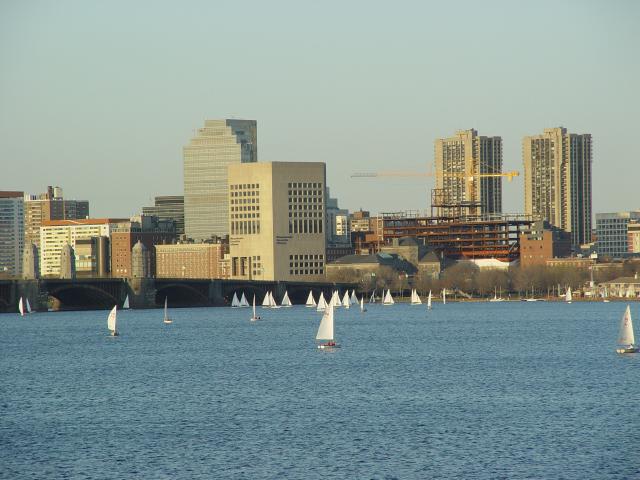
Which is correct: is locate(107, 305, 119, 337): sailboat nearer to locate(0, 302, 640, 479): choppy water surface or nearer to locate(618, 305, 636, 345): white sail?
locate(0, 302, 640, 479): choppy water surface

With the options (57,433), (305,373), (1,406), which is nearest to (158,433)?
Result: (57,433)

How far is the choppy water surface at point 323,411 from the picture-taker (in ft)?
204

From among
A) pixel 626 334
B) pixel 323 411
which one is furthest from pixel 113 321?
pixel 323 411

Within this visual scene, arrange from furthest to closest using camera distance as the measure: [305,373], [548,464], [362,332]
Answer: [362,332] → [305,373] → [548,464]

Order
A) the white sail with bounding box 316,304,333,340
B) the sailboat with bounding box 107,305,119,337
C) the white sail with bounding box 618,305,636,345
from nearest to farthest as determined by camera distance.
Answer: the white sail with bounding box 618,305,636,345 → the white sail with bounding box 316,304,333,340 → the sailboat with bounding box 107,305,119,337

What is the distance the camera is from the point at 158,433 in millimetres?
71500

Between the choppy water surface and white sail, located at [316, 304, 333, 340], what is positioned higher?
white sail, located at [316, 304, 333, 340]

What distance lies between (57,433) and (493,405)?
23725mm

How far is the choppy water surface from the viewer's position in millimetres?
62184

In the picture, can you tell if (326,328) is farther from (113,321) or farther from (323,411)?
(323,411)

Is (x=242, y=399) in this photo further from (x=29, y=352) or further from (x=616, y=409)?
(x=29, y=352)

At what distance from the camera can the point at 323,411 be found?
78812 mm

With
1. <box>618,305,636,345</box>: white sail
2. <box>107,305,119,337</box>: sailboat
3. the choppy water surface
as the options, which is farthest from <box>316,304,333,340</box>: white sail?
<box>107,305,119,337</box>: sailboat

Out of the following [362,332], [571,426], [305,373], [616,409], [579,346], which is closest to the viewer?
[571,426]
